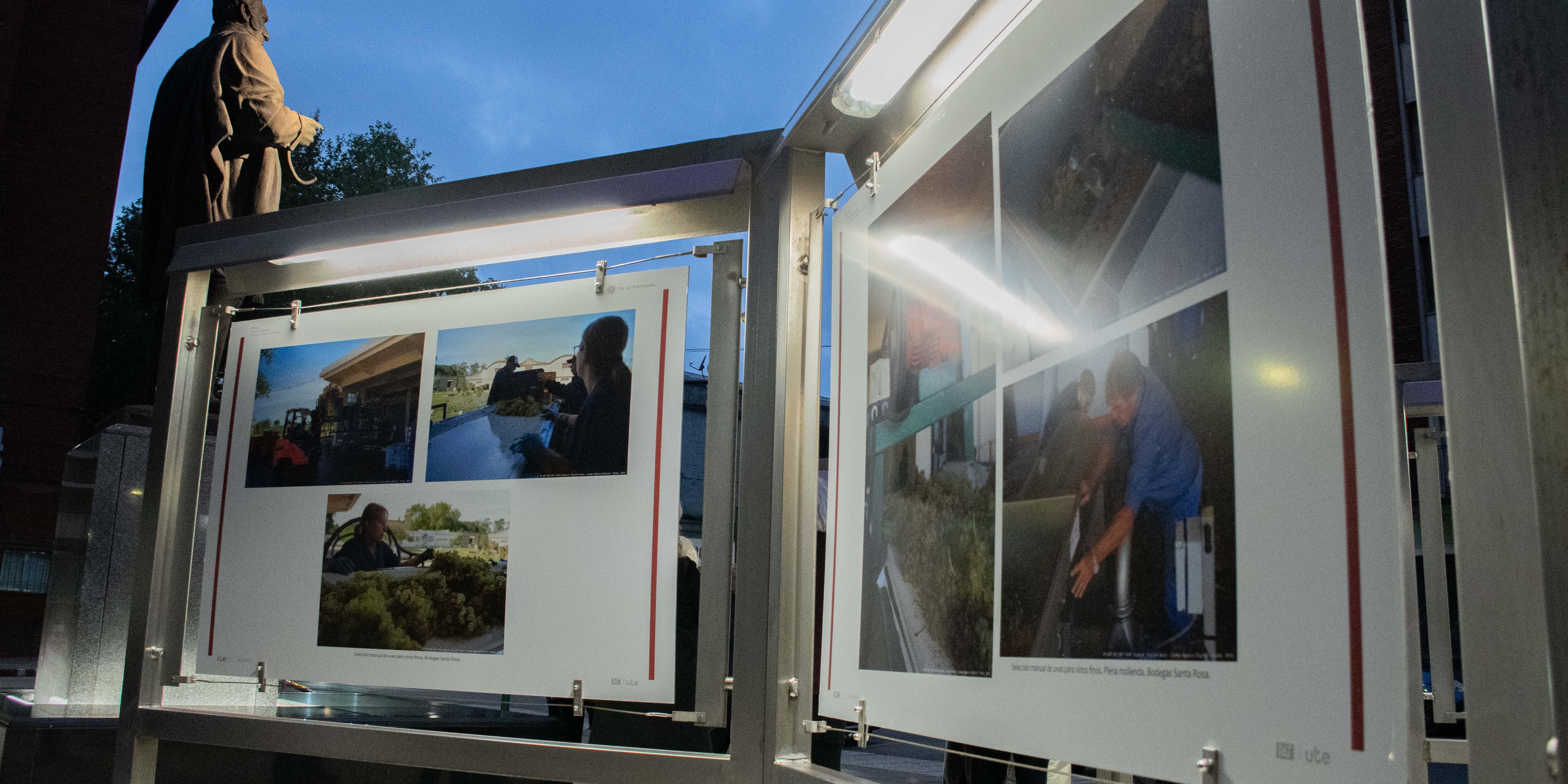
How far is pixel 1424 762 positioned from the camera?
0.90 m

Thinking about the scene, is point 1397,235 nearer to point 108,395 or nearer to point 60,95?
point 60,95

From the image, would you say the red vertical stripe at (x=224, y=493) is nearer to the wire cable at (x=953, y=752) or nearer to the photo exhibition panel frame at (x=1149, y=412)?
the wire cable at (x=953, y=752)

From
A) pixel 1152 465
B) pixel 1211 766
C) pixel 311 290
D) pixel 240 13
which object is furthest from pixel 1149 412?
pixel 311 290

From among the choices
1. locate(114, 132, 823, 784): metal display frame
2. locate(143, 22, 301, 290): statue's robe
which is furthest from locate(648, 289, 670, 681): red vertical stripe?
locate(143, 22, 301, 290): statue's robe

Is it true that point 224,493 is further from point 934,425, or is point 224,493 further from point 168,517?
point 934,425

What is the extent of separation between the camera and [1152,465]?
3.89 feet

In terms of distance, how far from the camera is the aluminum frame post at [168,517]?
10.4ft

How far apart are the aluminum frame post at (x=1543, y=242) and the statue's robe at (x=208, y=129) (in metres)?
5.45

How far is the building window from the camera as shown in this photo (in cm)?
1443

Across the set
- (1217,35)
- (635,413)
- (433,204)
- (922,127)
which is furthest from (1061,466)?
(433,204)

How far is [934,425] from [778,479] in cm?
57

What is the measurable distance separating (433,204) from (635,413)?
34.5 inches

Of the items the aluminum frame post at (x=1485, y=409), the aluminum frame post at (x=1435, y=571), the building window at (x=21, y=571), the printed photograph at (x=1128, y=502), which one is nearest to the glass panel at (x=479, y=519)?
the printed photograph at (x=1128, y=502)

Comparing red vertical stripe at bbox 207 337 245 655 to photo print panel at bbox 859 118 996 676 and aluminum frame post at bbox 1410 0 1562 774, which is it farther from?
aluminum frame post at bbox 1410 0 1562 774
